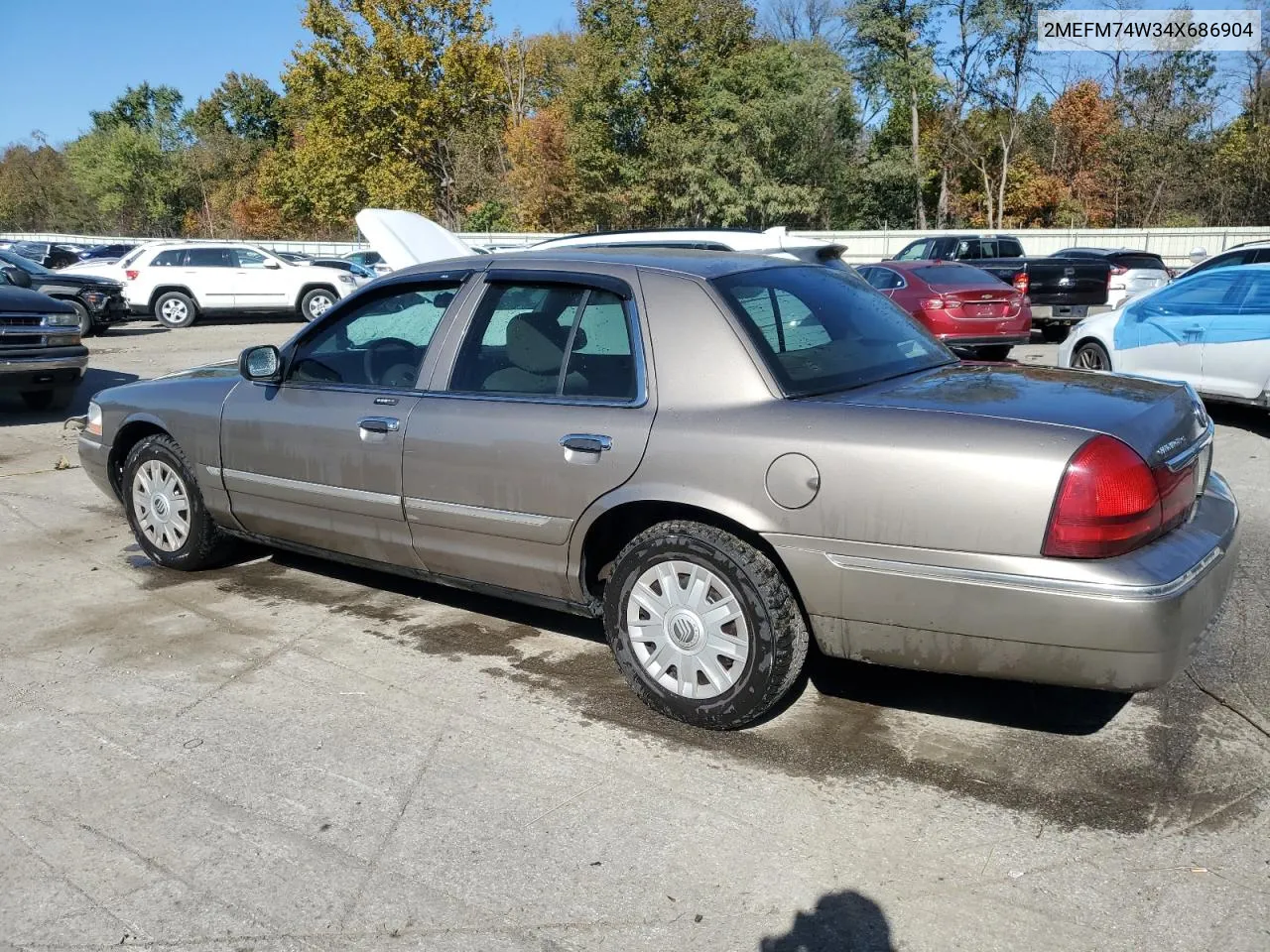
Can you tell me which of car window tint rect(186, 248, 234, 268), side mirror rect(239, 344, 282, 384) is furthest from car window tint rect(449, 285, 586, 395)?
car window tint rect(186, 248, 234, 268)

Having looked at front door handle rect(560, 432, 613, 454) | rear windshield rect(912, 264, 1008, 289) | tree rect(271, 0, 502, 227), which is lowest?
rear windshield rect(912, 264, 1008, 289)

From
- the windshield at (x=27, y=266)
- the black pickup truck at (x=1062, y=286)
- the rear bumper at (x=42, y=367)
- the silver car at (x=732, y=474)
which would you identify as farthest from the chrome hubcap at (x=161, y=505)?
the windshield at (x=27, y=266)

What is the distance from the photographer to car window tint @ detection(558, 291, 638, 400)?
393 centimetres

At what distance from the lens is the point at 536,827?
125 inches

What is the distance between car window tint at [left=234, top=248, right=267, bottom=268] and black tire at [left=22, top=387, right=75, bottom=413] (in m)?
11.3

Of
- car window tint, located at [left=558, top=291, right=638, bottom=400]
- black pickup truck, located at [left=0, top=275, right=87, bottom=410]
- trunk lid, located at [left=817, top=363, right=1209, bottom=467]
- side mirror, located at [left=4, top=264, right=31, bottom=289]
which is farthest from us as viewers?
side mirror, located at [left=4, top=264, right=31, bottom=289]

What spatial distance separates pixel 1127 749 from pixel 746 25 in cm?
4237

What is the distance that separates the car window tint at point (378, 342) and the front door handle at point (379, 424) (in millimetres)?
159

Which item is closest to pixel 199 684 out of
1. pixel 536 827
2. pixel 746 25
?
pixel 536 827

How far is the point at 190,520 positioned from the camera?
5.52 metres

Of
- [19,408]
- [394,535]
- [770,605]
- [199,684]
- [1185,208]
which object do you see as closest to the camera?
[770,605]

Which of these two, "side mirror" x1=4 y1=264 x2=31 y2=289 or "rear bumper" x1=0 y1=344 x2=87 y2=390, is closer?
"rear bumper" x1=0 y1=344 x2=87 y2=390

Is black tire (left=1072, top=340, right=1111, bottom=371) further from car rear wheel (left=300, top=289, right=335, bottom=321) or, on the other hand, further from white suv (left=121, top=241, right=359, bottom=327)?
car rear wheel (left=300, top=289, right=335, bottom=321)

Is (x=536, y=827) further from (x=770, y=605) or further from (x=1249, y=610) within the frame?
(x=1249, y=610)
